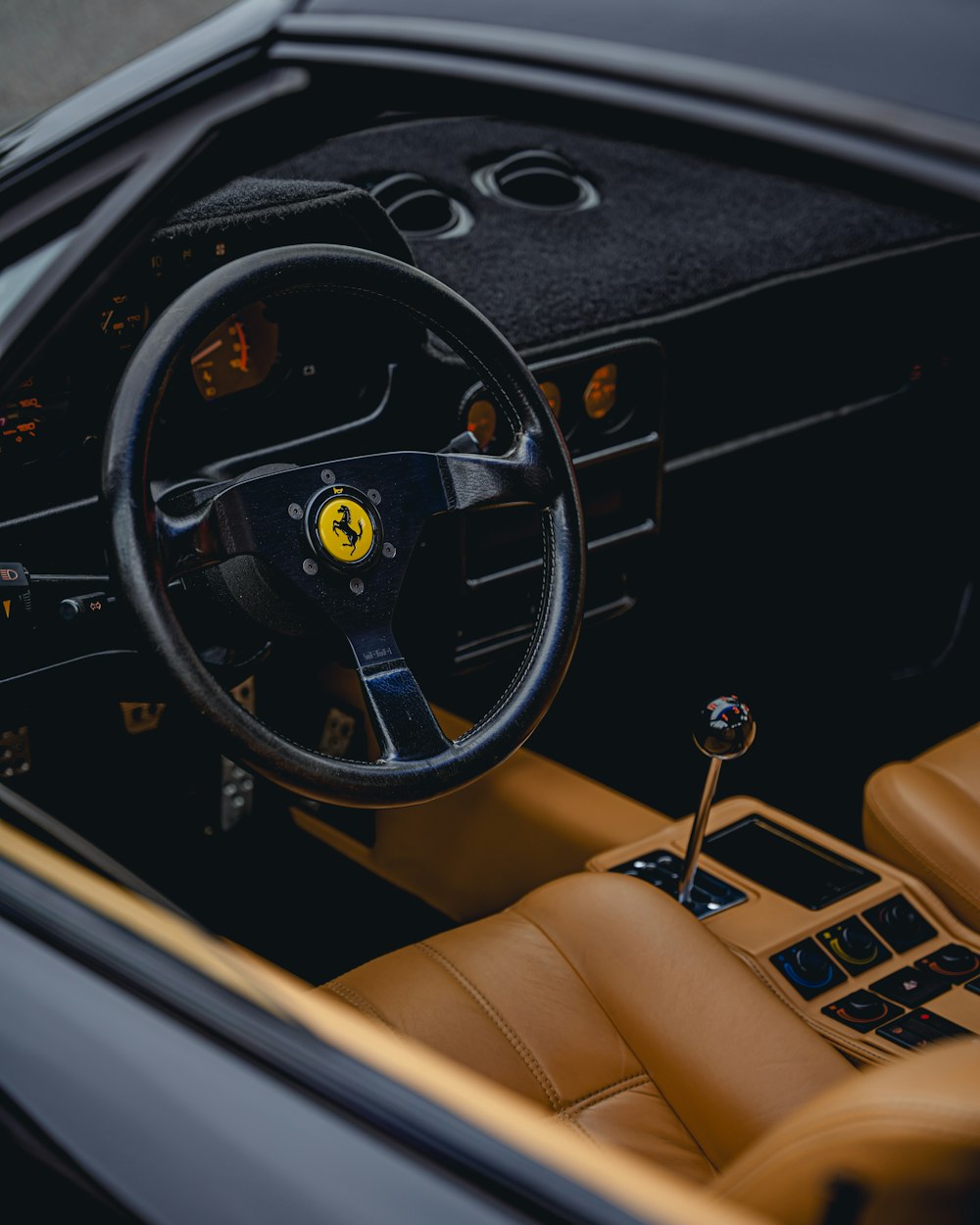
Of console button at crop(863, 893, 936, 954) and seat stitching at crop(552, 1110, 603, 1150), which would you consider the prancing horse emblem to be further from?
console button at crop(863, 893, 936, 954)

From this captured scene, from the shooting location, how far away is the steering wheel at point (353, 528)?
110cm

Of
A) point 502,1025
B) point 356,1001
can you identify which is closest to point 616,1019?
point 502,1025

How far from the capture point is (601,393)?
6.88 ft

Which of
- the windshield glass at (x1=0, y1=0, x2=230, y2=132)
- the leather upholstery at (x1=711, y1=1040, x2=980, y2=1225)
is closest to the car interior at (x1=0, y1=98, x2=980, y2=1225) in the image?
the leather upholstery at (x1=711, y1=1040, x2=980, y2=1225)

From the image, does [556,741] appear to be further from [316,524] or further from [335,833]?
[316,524]

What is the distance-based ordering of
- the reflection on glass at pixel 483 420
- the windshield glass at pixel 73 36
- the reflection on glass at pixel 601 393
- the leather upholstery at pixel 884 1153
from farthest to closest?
the windshield glass at pixel 73 36 → the reflection on glass at pixel 601 393 → the reflection on glass at pixel 483 420 → the leather upholstery at pixel 884 1153

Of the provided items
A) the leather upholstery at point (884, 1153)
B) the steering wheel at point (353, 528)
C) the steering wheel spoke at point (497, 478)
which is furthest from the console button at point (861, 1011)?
the leather upholstery at point (884, 1153)

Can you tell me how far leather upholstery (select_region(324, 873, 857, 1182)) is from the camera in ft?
A: 3.90

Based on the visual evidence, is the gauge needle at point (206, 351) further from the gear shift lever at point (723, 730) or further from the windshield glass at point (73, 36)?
the windshield glass at point (73, 36)

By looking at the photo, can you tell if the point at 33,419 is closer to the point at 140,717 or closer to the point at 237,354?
the point at 237,354

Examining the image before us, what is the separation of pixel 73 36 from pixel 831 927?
3.86m

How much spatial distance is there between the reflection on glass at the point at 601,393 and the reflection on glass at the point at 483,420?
0.16 metres

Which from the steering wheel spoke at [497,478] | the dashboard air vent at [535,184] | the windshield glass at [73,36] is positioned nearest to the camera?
the steering wheel spoke at [497,478]

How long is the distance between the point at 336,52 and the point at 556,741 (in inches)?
67.1
